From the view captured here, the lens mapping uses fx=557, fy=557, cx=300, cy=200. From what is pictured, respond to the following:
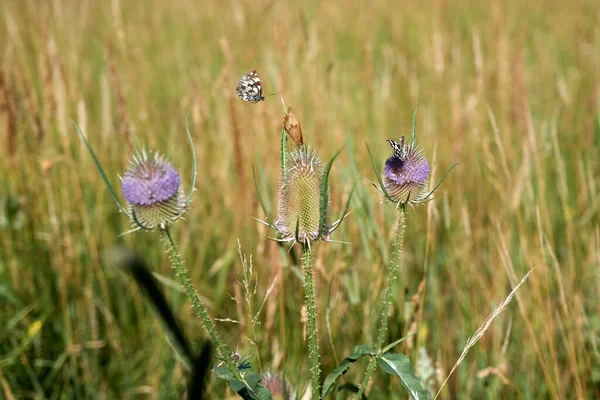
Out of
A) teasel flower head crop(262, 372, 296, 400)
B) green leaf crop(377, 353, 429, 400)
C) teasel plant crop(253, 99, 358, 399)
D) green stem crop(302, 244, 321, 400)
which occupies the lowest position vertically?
teasel flower head crop(262, 372, 296, 400)

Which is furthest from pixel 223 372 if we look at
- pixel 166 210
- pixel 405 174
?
pixel 405 174

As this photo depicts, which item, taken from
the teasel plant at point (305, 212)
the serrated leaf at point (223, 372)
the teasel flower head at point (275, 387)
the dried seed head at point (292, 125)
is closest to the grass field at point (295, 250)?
the teasel flower head at point (275, 387)

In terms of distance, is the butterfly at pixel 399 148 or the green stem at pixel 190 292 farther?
the butterfly at pixel 399 148

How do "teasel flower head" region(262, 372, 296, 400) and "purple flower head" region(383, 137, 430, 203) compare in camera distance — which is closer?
"purple flower head" region(383, 137, 430, 203)

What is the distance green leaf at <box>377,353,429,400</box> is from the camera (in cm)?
123

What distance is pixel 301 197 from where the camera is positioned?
1.24m

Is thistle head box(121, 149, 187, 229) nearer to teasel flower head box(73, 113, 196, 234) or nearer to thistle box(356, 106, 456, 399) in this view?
teasel flower head box(73, 113, 196, 234)

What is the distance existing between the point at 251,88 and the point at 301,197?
12.4 inches

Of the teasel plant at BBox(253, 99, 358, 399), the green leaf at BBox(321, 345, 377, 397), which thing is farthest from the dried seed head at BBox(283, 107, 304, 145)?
the green leaf at BBox(321, 345, 377, 397)

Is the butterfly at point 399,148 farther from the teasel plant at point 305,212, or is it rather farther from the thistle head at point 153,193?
the thistle head at point 153,193

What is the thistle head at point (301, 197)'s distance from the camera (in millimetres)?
1231

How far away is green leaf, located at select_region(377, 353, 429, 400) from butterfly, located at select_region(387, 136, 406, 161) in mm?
465

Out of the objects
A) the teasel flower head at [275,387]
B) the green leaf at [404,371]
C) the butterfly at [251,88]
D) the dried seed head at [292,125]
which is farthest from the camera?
the teasel flower head at [275,387]

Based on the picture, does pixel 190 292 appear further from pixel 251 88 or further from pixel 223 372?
pixel 251 88
